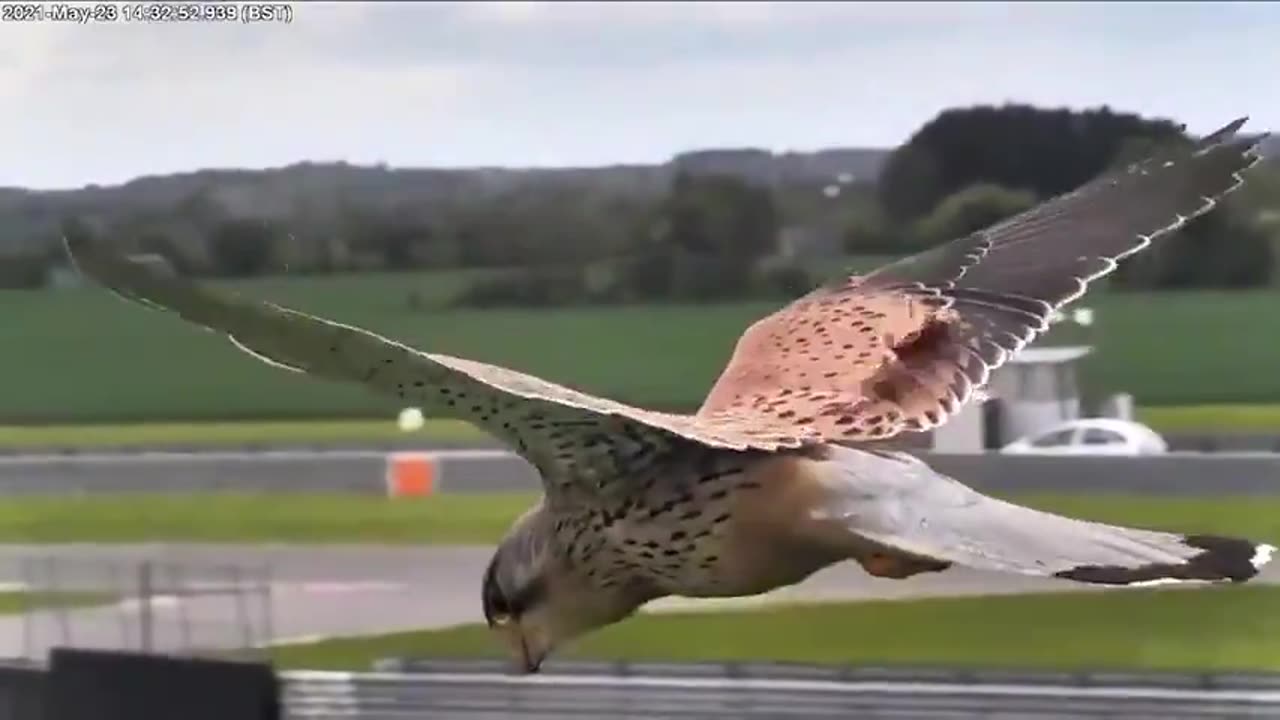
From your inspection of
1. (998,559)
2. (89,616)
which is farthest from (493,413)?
(89,616)

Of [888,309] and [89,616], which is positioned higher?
[888,309]

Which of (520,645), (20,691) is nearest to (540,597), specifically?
(520,645)

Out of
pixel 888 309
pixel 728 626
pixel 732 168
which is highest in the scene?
pixel 732 168

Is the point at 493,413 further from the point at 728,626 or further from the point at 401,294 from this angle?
the point at 728,626

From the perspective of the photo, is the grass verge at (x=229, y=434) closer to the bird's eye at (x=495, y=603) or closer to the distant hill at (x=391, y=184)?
the distant hill at (x=391, y=184)

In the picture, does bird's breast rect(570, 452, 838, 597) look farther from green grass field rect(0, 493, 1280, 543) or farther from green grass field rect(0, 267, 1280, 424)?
green grass field rect(0, 493, 1280, 543)

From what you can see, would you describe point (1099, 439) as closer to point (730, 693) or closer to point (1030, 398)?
point (1030, 398)

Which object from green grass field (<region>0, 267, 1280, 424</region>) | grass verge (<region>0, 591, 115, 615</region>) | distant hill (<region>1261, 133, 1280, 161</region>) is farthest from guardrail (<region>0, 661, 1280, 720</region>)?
distant hill (<region>1261, 133, 1280, 161</region>)
